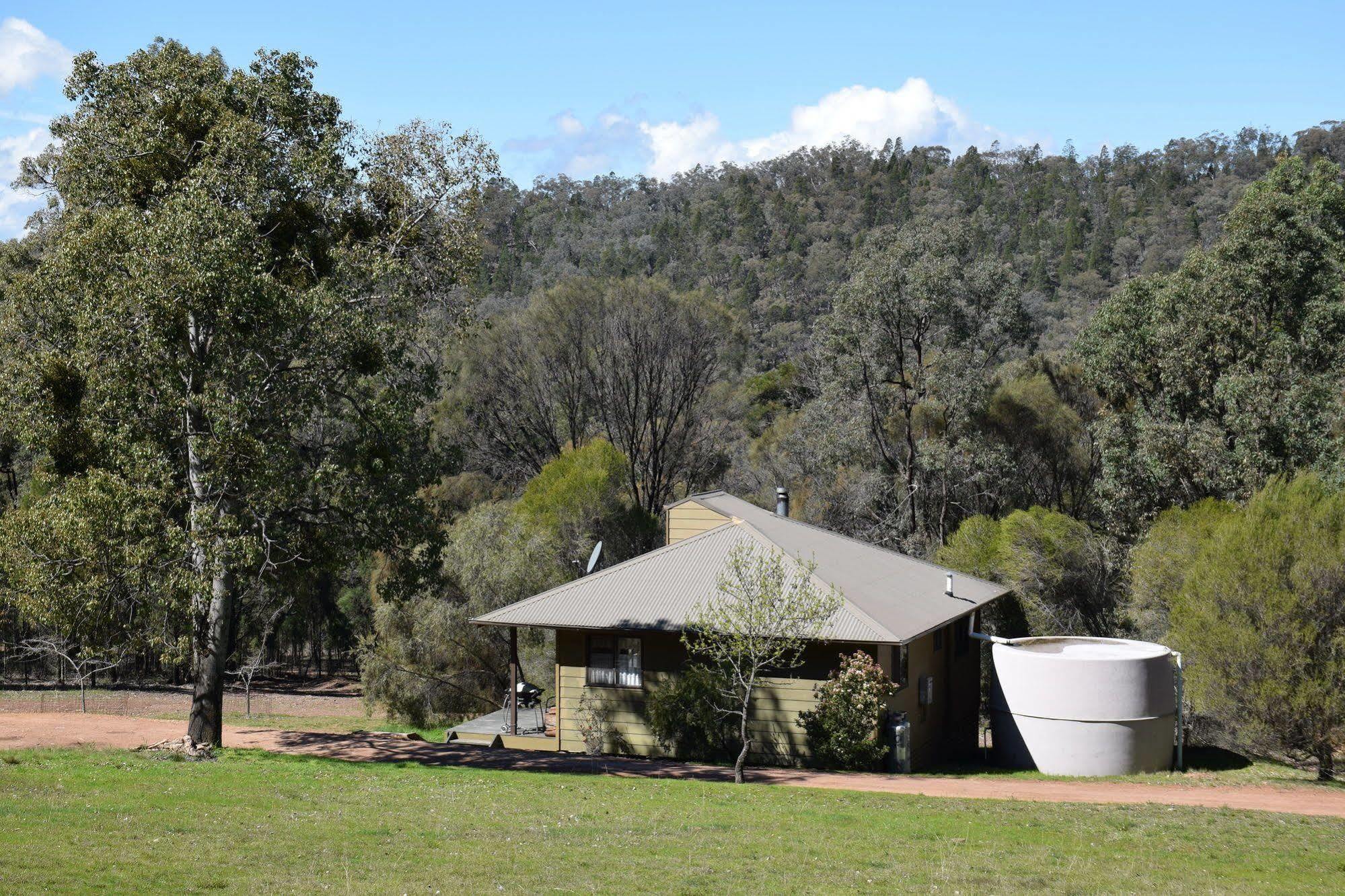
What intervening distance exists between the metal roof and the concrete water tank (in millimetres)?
1954

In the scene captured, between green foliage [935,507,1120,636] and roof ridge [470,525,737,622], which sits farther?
green foliage [935,507,1120,636]

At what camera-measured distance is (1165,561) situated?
25672 mm

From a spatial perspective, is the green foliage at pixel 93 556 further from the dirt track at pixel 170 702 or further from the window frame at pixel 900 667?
the window frame at pixel 900 667

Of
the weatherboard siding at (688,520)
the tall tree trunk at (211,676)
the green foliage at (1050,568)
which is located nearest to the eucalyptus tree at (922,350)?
the green foliage at (1050,568)

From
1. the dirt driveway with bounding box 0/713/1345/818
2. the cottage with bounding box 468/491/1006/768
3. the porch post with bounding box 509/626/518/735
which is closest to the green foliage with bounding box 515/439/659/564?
the cottage with bounding box 468/491/1006/768

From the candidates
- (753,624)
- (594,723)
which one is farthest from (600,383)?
(753,624)

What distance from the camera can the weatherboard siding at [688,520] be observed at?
26438 mm

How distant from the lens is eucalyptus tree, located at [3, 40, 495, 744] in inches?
639

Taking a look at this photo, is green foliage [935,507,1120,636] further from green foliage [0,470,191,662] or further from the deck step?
green foliage [0,470,191,662]

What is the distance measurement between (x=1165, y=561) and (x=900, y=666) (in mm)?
9534

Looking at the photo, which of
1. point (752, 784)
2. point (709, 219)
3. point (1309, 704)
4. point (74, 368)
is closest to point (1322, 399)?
point (1309, 704)

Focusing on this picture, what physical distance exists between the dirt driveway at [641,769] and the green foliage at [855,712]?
1.54 ft

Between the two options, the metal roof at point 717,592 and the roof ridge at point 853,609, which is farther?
the metal roof at point 717,592

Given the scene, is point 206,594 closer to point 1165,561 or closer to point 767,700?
point 767,700
